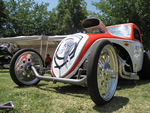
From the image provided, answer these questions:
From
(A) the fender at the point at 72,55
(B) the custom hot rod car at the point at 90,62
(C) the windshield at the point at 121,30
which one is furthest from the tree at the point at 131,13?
(A) the fender at the point at 72,55

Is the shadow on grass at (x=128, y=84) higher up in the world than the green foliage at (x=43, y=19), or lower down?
lower down

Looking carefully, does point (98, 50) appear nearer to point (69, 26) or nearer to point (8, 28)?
point (69, 26)

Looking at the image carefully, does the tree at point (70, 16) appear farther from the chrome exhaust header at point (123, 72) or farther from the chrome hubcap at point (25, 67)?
the chrome exhaust header at point (123, 72)

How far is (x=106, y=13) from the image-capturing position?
1189 cm

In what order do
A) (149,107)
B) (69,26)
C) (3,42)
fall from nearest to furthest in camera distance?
(149,107) < (3,42) < (69,26)

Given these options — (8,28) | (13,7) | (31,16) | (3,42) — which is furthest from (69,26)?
(3,42)

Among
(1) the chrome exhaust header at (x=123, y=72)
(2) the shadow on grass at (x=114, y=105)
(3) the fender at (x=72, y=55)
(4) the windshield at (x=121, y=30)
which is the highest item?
(4) the windshield at (x=121, y=30)

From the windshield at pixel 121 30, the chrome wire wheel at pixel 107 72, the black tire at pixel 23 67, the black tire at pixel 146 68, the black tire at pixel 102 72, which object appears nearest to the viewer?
the black tire at pixel 102 72

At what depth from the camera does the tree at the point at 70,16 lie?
2283 cm

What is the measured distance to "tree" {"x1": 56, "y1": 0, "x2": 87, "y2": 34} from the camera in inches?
899

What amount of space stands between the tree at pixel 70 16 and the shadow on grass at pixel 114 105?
2109 cm

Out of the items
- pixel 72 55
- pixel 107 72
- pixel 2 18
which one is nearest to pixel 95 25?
Answer: pixel 72 55

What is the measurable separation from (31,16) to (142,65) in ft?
80.3

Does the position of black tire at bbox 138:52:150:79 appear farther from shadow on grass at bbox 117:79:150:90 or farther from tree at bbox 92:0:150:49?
tree at bbox 92:0:150:49
